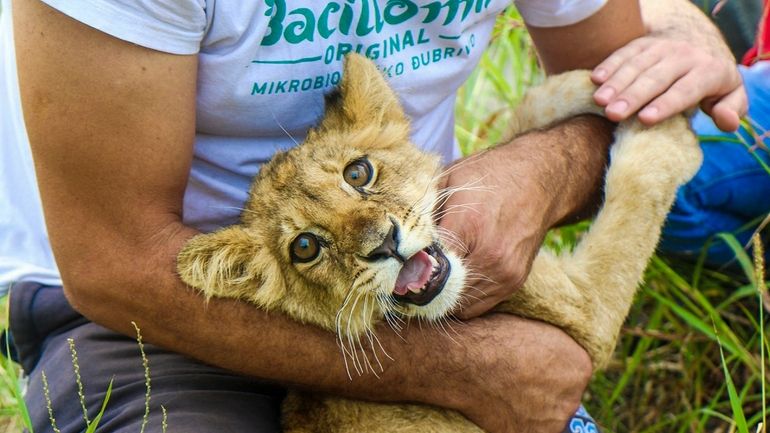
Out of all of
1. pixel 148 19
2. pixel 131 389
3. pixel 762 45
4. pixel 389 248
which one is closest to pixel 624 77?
pixel 762 45

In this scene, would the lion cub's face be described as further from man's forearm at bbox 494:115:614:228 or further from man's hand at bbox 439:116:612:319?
man's forearm at bbox 494:115:614:228

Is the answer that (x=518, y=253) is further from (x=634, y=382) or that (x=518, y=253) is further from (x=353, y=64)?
(x=634, y=382)

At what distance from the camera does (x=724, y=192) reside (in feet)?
11.9

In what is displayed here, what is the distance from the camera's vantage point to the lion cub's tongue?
2414mm

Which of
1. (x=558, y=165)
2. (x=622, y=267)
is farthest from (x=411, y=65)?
(x=622, y=267)

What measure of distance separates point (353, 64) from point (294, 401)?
1.00m

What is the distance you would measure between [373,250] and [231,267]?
403mm

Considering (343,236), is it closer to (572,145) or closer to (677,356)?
(572,145)

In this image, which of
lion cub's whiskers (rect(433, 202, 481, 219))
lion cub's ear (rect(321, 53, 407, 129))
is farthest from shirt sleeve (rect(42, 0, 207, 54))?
lion cub's whiskers (rect(433, 202, 481, 219))

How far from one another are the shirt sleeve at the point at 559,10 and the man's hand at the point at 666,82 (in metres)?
0.18

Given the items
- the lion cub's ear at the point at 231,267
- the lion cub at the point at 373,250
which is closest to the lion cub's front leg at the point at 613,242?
the lion cub at the point at 373,250

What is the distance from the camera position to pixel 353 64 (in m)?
2.61

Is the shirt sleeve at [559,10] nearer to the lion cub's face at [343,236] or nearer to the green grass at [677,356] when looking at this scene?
the green grass at [677,356]

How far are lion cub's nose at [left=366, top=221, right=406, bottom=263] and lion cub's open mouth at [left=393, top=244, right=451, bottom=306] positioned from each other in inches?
3.2
